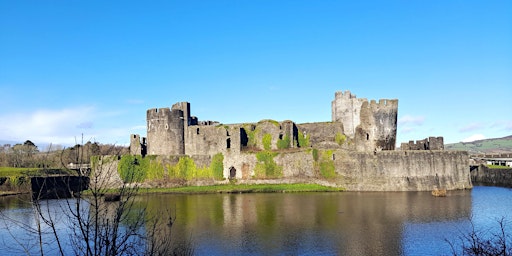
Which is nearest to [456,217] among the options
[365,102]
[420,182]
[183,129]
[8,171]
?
[420,182]

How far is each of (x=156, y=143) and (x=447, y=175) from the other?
2686 centimetres

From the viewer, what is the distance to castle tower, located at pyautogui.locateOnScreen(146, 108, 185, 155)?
4359cm

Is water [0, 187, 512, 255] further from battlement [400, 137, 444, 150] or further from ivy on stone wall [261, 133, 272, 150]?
ivy on stone wall [261, 133, 272, 150]

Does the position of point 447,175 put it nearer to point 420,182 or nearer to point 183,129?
point 420,182

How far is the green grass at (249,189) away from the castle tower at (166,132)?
6511 mm

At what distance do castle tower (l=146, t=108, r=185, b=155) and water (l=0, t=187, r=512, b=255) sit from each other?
38.1ft

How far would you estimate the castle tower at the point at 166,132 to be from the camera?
43594 millimetres

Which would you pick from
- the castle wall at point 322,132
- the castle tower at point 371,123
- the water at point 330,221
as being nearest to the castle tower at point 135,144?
the water at point 330,221

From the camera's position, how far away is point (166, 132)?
143 ft

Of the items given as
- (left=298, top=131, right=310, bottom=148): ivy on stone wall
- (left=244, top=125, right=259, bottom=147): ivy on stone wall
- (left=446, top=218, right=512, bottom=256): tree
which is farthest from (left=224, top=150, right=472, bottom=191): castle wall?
(left=446, top=218, right=512, bottom=256): tree

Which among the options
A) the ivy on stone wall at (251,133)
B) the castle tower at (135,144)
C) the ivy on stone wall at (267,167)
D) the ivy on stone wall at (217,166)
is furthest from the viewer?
the castle tower at (135,144)

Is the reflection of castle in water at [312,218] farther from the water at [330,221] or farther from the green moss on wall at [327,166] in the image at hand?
the green moss on wall at [327,166]

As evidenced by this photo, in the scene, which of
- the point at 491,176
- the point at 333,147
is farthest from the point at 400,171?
the point at 491,176

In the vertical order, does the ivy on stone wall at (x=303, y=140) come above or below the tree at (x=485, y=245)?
above
